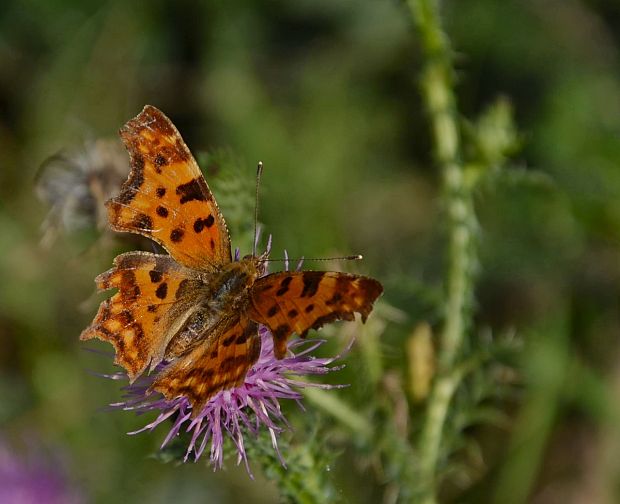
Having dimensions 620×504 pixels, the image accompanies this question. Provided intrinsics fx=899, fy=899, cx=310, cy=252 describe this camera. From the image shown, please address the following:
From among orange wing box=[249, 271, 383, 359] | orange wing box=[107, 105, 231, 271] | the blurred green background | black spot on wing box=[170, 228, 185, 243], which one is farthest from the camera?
the blurred green background

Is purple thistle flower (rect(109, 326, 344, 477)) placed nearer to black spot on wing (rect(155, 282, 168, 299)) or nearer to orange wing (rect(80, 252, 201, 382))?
orange wing (rect(80, 252, 201, 382))

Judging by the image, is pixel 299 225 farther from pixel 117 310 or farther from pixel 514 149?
pixel 117 310

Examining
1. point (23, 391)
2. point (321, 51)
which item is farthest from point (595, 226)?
point (23, 391)

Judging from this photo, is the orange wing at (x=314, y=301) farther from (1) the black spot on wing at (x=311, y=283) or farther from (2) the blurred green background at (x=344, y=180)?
(2) the blurred green background at (x=344, y=180)

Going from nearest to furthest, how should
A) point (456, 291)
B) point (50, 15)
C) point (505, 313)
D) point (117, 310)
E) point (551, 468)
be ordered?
1. point (117, 310)
2. point (456, 291)
3. point (551, 468)
4. point (505, 313)
5. point (50, 15)

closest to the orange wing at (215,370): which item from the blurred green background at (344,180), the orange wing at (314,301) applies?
the orange wing at (314,301)

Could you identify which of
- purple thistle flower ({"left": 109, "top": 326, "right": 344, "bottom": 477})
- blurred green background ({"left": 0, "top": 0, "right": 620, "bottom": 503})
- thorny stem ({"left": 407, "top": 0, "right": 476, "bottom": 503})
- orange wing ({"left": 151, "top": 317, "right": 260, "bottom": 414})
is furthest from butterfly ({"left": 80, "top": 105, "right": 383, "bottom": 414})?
blurred green background ({"left": 0, "top": 0, "right": 620, "bottom": 503})

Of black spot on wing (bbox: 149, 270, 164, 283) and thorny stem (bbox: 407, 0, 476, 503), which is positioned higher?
thorny stem (bbox: 407, 0, 476, 503)
